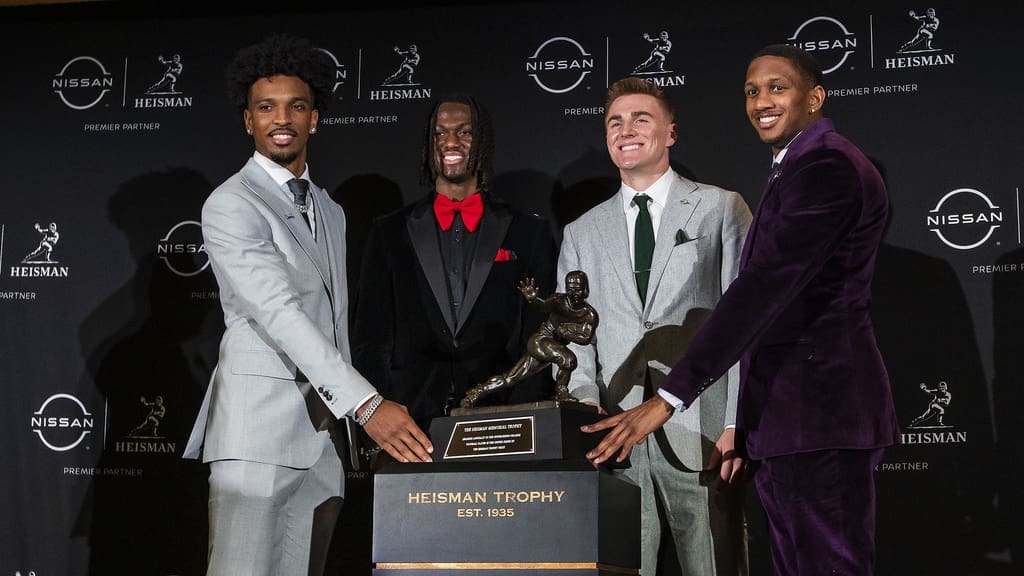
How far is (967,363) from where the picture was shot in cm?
449

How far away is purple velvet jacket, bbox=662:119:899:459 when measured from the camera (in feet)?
8.98

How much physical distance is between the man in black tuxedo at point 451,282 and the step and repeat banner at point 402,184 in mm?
979

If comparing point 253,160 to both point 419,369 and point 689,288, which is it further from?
point 689,288

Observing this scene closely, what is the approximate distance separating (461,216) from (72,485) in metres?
2.51

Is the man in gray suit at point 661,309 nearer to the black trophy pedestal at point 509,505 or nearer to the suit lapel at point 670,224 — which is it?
the suit lapel at point 670,224

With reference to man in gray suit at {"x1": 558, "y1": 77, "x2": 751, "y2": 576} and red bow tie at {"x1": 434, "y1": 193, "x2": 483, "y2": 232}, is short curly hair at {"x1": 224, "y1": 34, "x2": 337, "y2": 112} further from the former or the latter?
man in gray suit at {"x1": 558, "y1": 77, "x2": 751, "y2": 576}

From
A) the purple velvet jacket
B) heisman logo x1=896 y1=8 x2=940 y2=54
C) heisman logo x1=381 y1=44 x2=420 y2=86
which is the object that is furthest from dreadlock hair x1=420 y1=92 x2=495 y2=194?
heisman logo x1=896 y1=8 x2=940 y2=54

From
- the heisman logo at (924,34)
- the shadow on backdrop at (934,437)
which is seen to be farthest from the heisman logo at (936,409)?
A: the heisman logo at (924,34)

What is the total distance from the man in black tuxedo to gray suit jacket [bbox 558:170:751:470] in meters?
0.29

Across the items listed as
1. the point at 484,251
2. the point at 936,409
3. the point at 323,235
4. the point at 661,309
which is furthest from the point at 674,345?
the point at 936,409

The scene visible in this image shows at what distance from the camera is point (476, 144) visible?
3975 millimetres

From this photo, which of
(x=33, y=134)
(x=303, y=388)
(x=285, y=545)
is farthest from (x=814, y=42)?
(x=33, y=134)

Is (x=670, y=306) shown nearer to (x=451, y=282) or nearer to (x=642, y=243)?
(x=642, y=243)

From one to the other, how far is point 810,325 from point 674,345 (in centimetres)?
79
